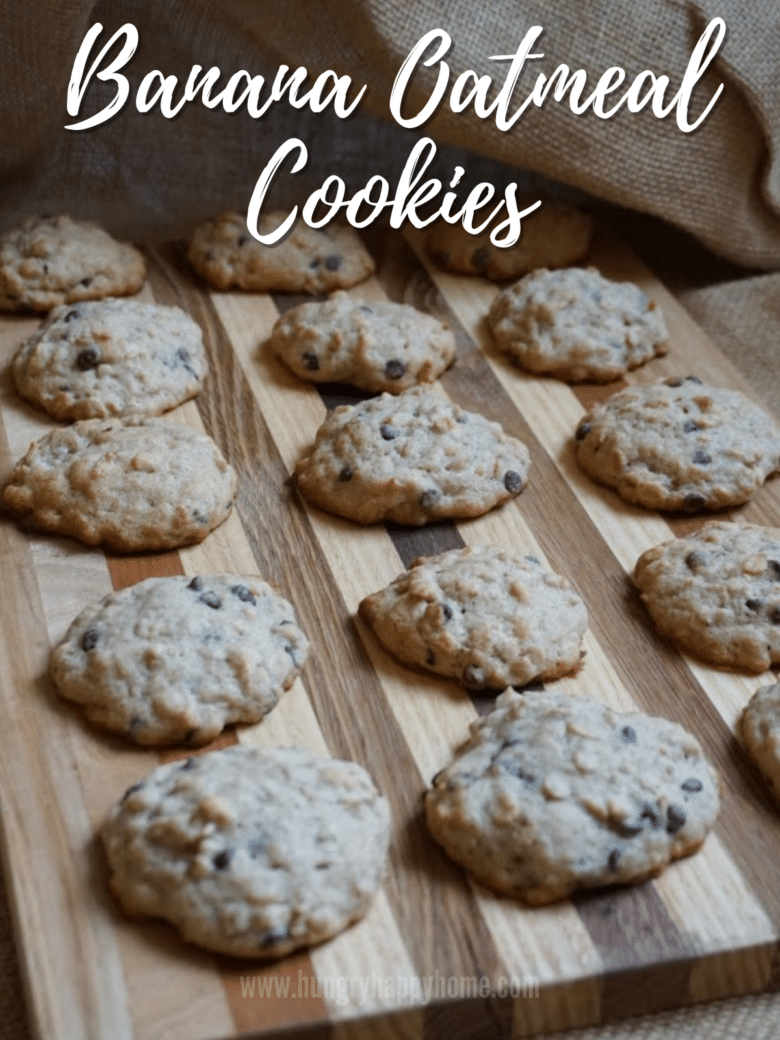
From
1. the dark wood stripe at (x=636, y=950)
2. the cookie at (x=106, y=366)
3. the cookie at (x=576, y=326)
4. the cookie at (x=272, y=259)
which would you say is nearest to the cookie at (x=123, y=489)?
the cookie at (x=106, y=366)

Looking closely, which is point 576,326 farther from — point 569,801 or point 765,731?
point 569,801

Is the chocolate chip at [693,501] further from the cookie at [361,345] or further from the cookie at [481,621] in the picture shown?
the cookie at [361,345]

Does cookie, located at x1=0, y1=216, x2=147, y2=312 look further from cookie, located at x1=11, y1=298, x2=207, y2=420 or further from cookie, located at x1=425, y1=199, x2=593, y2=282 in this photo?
cookie, located at x1=425, y1=199, x2=593, y2=282

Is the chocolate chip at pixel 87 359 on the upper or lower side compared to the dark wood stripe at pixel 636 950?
lower

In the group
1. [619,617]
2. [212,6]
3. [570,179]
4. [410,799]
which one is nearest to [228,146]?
[212,6]

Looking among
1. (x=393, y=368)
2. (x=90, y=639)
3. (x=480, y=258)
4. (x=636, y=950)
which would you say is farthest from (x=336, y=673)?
(x=480, y=258)

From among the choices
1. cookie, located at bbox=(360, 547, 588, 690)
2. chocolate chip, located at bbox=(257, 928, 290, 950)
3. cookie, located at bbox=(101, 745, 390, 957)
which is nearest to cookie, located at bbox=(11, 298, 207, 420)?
cookie, located at bbox=(360, 547, 588, 690)
